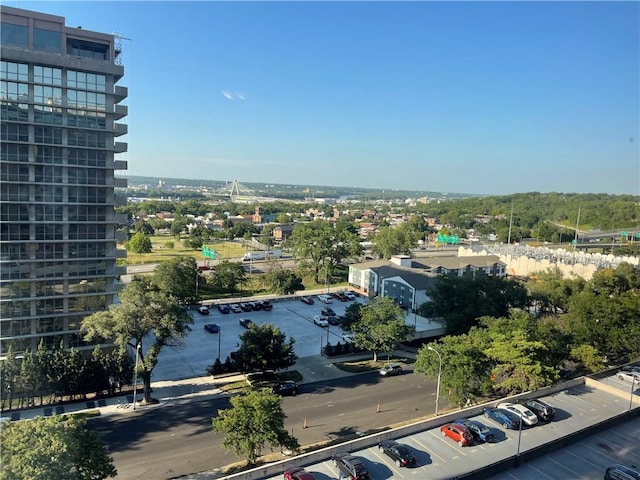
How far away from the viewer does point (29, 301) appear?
2902 centimetres

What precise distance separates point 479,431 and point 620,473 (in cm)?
527

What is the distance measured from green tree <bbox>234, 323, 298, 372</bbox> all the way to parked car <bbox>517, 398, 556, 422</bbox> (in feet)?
45.3

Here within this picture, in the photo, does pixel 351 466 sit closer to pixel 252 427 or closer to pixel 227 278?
pixel 252 427

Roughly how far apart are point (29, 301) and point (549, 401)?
3090cm

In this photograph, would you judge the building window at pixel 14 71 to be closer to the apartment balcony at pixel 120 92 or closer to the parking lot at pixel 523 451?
the apartment balcony at pixel 120 92

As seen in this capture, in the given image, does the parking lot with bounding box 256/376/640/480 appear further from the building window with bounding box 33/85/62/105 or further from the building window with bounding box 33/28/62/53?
the building window with bounding box 33/28/62/53

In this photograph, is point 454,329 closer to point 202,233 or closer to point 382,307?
point 382,307

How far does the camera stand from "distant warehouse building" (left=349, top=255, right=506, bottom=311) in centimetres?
4991

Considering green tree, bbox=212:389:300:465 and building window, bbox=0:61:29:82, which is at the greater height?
building window, bbox=0:61:29:82

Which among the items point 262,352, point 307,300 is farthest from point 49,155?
point 307,300

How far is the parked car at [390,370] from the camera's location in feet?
105

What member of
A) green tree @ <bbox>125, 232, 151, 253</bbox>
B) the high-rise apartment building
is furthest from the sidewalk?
green tree @ <bbox>125, 232, 151, 253</bbox>

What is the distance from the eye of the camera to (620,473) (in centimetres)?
1791

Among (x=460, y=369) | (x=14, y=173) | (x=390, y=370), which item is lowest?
(x=390, y=370)
